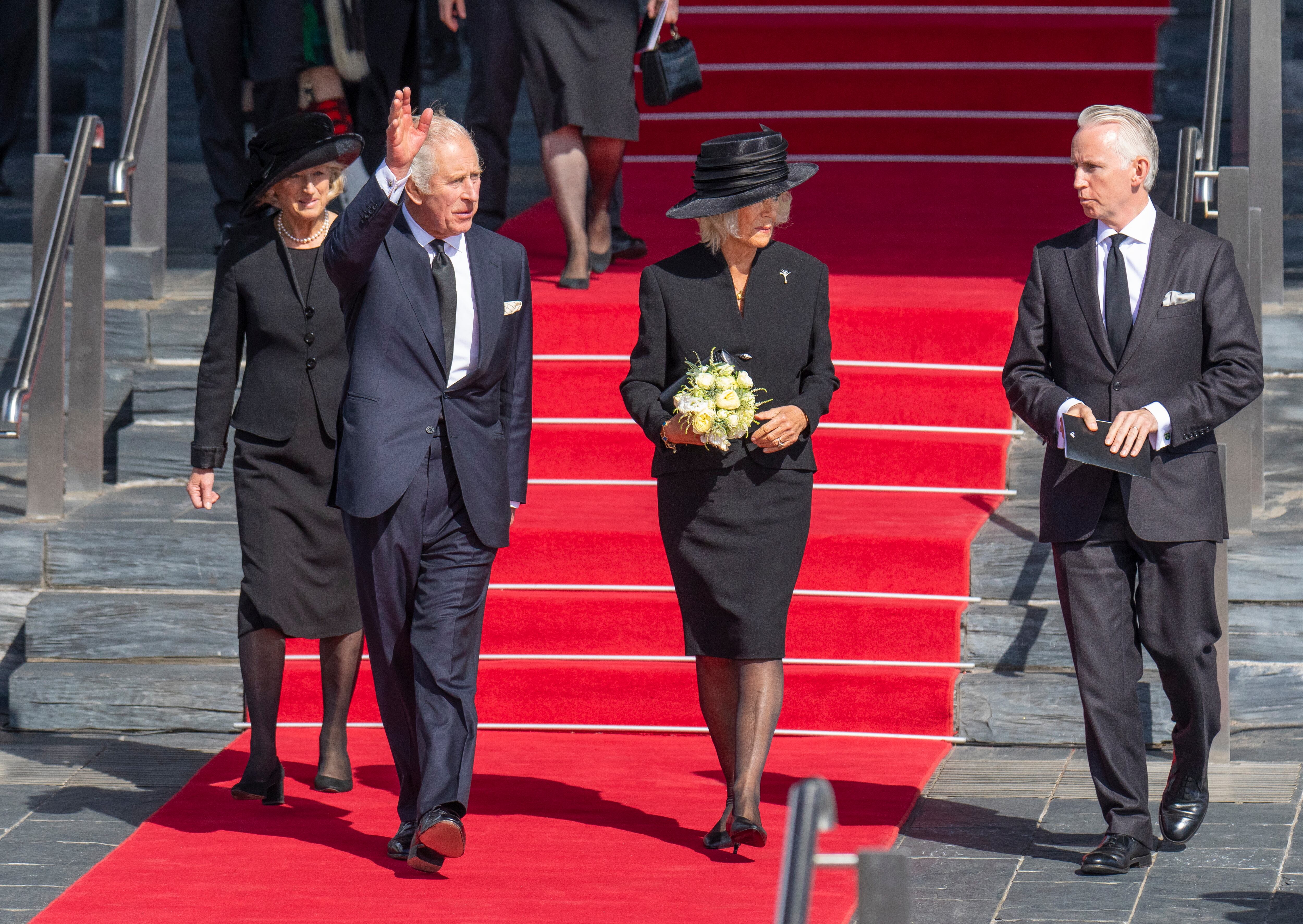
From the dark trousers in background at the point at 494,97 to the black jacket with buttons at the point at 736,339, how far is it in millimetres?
2963

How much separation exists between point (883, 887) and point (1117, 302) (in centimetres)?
253

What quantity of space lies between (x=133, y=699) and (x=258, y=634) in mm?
977

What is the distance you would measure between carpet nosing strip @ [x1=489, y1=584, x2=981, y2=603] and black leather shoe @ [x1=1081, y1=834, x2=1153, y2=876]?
136cm

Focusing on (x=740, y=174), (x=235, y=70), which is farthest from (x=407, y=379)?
(x=235, y=70)

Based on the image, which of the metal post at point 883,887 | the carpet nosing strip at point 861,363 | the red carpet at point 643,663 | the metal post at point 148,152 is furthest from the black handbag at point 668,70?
the metal post at point 883,887

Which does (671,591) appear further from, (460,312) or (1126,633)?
(1126,633)

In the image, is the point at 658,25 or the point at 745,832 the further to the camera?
the point at 658,25

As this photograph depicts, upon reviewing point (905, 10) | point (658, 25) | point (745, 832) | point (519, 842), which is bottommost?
point (519, 842)

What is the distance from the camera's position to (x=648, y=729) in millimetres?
5996

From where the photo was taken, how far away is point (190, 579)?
6.32m

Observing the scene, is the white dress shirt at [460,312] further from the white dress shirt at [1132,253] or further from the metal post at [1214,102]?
the metal post at [1214,102]

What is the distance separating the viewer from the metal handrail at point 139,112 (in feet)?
22.4

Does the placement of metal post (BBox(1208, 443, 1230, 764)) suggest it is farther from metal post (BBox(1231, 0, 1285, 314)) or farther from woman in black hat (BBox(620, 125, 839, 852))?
metal post (BBox(1231, 0, 1285, 314))

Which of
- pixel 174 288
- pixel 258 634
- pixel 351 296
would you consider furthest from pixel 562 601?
pixel 174 288
